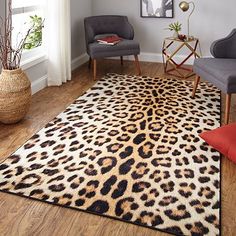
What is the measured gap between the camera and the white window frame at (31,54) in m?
3.38

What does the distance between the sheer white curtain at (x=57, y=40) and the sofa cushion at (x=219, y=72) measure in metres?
1.56

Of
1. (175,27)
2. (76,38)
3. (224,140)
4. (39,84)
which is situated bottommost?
(224,140)

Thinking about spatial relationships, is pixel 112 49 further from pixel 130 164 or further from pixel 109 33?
pixel 130 164

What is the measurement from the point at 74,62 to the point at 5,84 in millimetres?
1997

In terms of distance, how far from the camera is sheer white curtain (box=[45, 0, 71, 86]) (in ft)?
11.9

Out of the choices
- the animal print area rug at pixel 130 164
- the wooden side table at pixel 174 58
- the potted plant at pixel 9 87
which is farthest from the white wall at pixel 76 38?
the wooden side table at pixel 174 58

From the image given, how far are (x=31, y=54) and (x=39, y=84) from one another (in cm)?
35

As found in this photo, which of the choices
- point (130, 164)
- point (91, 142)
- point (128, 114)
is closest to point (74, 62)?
point (128, 114)

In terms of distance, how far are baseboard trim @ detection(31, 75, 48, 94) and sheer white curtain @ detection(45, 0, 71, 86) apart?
65mm

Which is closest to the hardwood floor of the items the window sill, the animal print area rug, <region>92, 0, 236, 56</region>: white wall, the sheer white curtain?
the animal print area rug

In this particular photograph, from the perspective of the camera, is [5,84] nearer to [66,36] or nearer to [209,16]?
[66,36]

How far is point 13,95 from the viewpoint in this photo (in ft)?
8.98

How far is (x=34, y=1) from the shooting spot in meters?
3.60

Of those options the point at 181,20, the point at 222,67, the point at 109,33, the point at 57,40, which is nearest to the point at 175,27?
the point at 181,20
